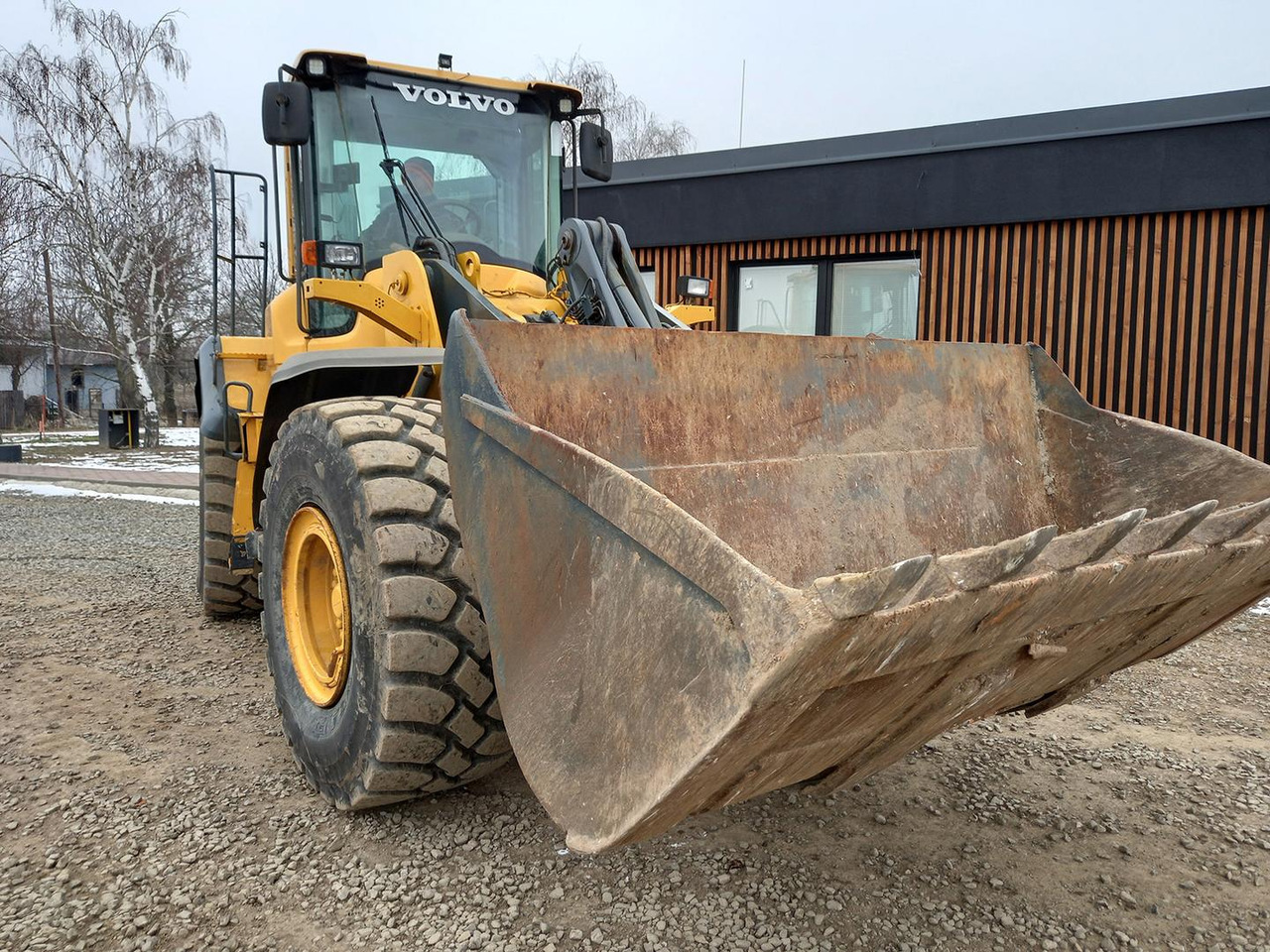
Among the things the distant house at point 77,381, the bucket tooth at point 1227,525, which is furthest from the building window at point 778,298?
the distant house at point 77,381

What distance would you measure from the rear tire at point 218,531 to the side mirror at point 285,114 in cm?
186

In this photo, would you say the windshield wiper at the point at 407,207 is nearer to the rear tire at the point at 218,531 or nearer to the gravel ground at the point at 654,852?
the rear tire at the point at 218,531

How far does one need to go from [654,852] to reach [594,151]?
3278 millimetres

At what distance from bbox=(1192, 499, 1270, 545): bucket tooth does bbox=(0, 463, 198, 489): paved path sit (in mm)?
11789

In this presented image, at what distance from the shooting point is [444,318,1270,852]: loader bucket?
163cm

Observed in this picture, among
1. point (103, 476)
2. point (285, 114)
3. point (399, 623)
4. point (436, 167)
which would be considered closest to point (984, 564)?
point (399, 623)

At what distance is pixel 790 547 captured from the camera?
9.19 feet

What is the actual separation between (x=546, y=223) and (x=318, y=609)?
86.3 inches

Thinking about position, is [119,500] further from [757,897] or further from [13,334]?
[13,334]

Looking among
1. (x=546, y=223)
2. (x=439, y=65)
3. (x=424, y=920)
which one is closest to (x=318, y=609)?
(x=424, y=920)

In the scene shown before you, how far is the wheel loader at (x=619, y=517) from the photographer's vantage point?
5.59 ft

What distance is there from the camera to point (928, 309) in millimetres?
10367

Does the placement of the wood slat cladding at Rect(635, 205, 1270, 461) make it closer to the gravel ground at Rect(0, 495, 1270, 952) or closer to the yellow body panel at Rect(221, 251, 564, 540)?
the gravel ground at Rect(0, 495, 1270, 952)

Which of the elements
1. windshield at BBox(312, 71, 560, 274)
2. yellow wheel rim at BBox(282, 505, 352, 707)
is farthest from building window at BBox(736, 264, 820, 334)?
yellow wheel rim at BBox(282, 505, 352, 707)
